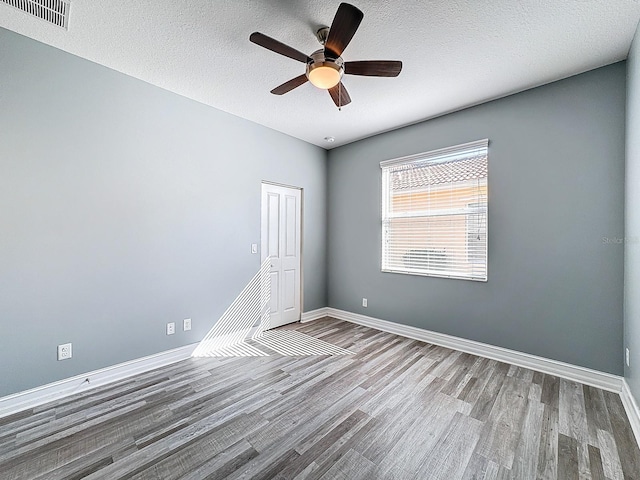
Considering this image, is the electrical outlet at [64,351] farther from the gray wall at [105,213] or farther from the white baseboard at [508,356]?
the white baseboard at [508,356]

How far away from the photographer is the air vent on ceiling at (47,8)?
1.84 meters

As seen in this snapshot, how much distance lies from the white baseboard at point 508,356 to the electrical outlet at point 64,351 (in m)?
3.40

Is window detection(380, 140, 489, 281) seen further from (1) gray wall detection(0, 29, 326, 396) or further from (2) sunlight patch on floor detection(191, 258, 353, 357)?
(1) gray wall detection(0, 29, 326, 396)

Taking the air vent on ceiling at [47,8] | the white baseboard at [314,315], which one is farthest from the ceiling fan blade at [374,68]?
the white baseboard at [314,315]

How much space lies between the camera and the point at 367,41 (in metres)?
2.17

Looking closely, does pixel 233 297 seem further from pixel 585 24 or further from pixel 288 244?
pixel 585 24

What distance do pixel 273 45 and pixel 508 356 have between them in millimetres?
3622

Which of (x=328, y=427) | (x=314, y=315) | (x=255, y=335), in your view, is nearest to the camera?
(x=328, y=427)

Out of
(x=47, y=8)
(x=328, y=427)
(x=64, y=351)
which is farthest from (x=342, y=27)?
(x=64, y=351)

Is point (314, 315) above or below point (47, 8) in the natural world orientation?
below

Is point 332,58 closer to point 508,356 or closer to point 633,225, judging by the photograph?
point 633,225

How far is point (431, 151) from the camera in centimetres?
355

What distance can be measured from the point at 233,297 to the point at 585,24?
13.4 ft

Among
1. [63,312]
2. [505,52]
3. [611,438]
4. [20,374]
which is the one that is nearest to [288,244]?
[63,312]
